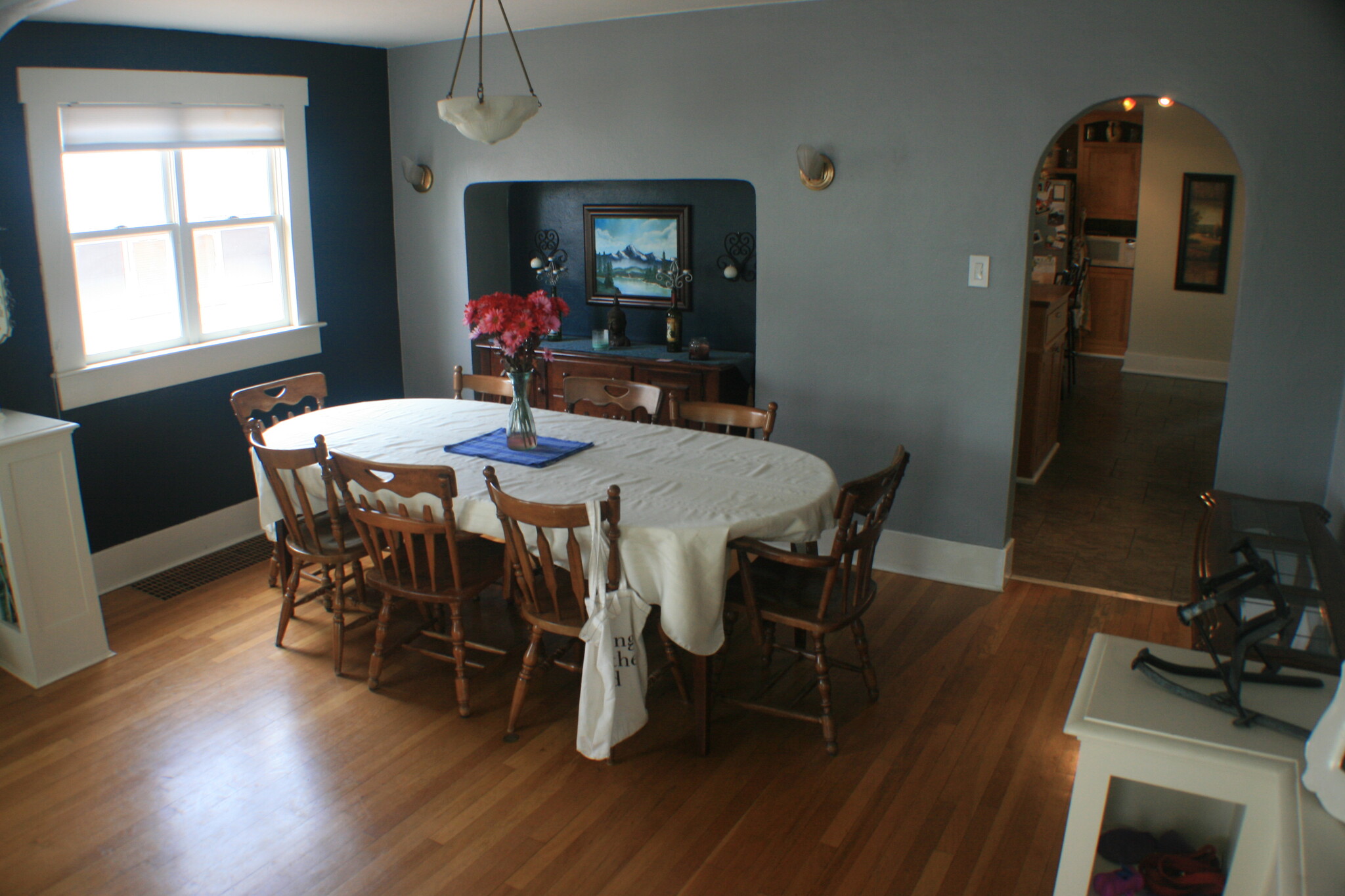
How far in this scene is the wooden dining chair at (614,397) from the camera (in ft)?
13.9

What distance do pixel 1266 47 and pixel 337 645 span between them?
381cm

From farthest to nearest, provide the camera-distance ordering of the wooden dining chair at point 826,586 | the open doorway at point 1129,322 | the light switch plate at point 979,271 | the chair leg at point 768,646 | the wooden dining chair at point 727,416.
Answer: the open doorway at point 1129,322 < the light switch plate at point 979,271 < the wooden dining chair at point 727,416 < the chair leg at point 768,646 < the wooden dining chair at point 826,586

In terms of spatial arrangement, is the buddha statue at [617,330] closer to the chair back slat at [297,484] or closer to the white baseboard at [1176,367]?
the chair back slat at [297,484]

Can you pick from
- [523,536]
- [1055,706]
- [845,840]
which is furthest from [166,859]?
[1055,706]

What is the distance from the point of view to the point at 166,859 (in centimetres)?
266

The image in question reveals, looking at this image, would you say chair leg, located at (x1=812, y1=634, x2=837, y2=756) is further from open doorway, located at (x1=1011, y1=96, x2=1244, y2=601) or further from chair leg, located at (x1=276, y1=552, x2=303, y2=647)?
open doorway, located at (x1=1011, y1=96, x2=1244, y2=601)

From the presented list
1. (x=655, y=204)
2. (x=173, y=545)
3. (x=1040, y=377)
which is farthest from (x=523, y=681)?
(x=1040, y=377)

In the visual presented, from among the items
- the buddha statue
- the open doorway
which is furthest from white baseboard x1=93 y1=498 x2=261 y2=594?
the open doorway

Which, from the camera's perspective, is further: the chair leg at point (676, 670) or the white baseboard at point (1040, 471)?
the white baseboard at point (1040, 471)

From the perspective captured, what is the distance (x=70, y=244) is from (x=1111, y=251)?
787 centimetres

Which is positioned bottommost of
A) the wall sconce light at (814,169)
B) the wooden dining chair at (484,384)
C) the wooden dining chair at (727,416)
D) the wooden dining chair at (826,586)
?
the wooden dining chair at (826,586)

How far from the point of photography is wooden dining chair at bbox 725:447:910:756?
2941 millimetres

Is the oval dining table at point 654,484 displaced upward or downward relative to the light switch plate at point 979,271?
downward

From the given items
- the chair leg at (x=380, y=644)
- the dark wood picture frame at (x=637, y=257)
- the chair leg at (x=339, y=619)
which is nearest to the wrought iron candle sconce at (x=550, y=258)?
the dark wood picture frame at (x=637, y=257)
